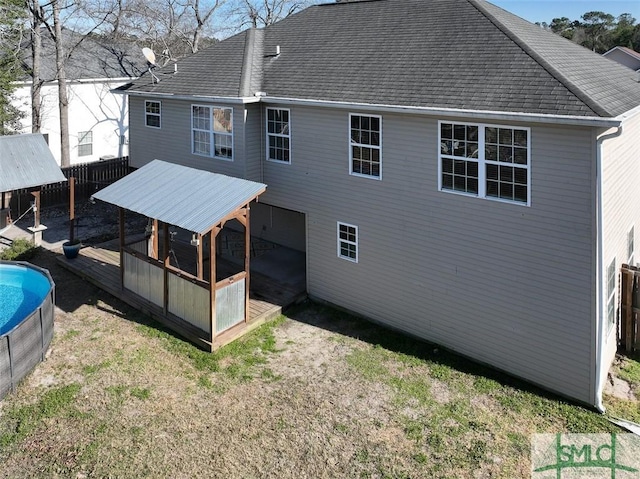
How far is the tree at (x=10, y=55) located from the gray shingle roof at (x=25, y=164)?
6697 millimetres

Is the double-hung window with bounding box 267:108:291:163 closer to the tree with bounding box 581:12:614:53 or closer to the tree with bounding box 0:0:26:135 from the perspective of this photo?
the tree with bounding box 0:0:26:135

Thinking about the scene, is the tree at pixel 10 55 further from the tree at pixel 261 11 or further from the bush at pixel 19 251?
the tree at pixel 261 11

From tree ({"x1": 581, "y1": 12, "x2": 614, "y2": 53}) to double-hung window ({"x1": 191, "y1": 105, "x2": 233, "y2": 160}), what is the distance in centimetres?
6335

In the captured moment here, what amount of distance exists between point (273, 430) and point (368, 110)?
670 cm

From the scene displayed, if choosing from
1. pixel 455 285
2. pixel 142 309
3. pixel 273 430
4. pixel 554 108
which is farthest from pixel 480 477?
pixel 142 309

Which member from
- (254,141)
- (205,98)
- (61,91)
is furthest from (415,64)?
(61,91)

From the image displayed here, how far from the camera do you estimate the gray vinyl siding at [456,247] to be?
8977 mm

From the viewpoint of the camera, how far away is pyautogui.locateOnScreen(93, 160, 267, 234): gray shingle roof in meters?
10.5

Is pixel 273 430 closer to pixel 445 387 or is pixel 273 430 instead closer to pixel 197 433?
pixel 197 433

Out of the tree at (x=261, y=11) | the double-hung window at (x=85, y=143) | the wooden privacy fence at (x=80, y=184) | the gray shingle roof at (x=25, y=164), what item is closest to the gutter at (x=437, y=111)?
the gray shingle roof at (x=25, y=164)

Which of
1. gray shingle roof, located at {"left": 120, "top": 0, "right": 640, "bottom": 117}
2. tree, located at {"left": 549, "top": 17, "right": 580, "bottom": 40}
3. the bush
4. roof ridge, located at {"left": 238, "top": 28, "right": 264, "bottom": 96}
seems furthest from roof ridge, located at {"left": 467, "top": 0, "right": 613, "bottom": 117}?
tree, located at {"left": 549, "top": 17, "right": 580, "bottom": 40}

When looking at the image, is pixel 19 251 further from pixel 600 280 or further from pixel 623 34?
pixel 623 34

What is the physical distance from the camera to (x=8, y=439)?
8.05 m

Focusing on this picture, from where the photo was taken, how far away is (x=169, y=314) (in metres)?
11.8
